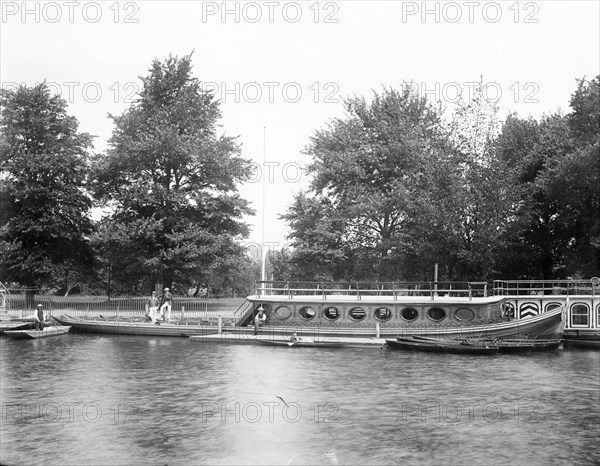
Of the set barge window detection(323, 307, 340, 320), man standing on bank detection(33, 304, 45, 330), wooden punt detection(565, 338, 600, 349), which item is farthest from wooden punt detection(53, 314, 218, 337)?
wooden punt detection(565, 338, 600, 349)

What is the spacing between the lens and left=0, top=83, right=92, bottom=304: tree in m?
55.5

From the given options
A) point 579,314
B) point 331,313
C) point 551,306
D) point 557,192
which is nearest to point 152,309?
point 331,313

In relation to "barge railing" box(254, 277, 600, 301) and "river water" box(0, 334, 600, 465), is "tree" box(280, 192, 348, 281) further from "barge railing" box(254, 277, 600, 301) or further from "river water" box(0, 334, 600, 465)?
"river water" box(0, 334, 600, 465)

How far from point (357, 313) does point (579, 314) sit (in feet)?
46.1

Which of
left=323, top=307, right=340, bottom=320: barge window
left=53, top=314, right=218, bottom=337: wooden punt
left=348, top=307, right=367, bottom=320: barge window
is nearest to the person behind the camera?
left=348, top=307, right=367, bottom=320: barge window

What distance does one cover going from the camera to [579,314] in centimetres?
4244

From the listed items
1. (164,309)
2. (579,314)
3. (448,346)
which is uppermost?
(579,314)

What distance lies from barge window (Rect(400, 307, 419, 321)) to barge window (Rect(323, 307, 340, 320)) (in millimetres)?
3759

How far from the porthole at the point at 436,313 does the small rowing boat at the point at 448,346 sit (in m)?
2.99

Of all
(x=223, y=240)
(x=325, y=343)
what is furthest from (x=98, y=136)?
(x=325, y=343)

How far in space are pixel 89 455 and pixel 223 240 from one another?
3994 cm

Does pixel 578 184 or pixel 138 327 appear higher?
pixel 578 184

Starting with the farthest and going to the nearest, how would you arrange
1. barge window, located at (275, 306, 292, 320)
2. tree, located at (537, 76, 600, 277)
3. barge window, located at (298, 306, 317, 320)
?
tree, located at (537, 76, 600, 277) < barge window, located at (275, 306, 292, 320) < barge window, located at (298, 306, 317, 320)

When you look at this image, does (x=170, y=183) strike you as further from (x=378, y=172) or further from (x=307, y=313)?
(x=307, y=313)
